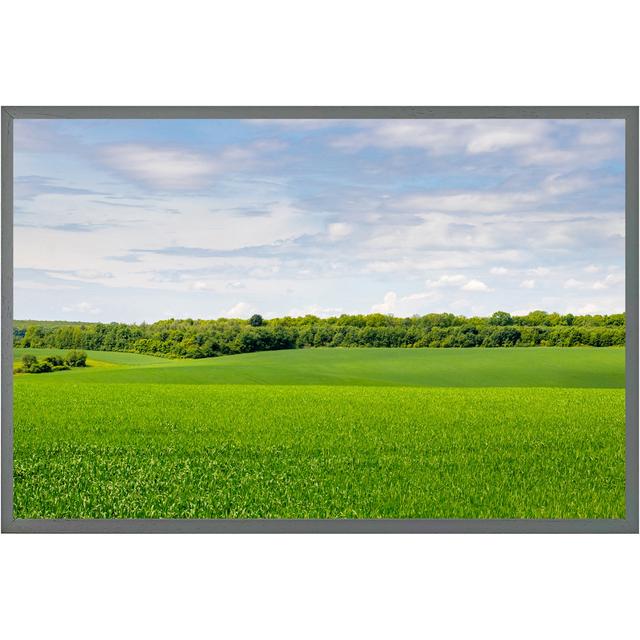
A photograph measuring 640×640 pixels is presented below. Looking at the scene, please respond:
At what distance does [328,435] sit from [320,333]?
1.05m

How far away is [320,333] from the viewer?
682cm

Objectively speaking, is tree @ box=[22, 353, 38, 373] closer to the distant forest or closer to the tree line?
the tree line

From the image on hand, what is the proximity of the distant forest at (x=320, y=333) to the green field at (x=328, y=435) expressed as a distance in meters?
0.33

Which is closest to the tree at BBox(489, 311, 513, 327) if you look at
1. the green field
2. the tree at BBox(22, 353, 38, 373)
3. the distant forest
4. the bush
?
the distant forest

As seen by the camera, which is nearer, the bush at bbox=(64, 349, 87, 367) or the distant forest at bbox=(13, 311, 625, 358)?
the distant forest at bbox=(13, 311, 625, 358)

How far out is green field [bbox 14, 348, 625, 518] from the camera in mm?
5234

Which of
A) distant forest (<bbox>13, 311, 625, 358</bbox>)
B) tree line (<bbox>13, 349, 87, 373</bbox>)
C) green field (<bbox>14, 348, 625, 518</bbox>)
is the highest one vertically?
distant forest (<bbox>13, 311, 625, 358</bbox>)

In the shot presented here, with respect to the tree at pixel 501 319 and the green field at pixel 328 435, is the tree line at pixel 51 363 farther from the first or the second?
the tree at pixel 501 319

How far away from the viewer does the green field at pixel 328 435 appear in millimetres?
5234

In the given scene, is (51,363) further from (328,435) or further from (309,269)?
(328,435)

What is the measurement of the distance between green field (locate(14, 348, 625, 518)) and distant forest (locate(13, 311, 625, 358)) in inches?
12.8

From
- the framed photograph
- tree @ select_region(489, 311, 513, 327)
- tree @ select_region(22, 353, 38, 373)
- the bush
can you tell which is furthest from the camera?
the bush

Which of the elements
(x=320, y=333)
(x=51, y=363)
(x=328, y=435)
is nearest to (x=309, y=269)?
(x=320, y=333)
